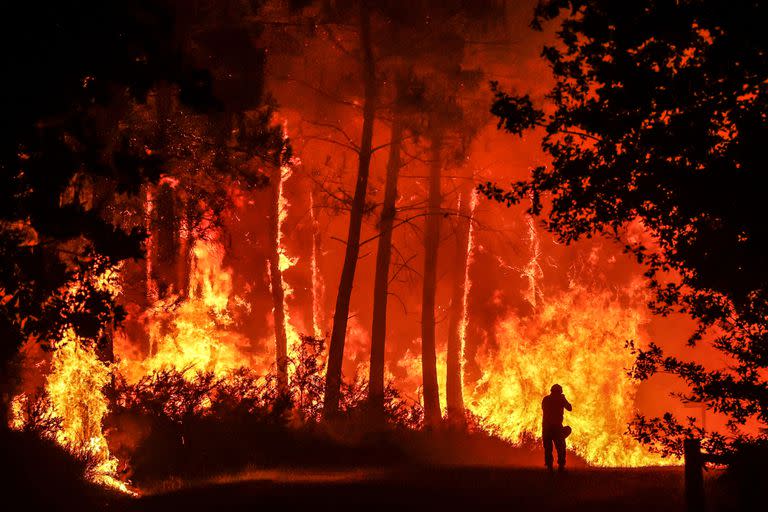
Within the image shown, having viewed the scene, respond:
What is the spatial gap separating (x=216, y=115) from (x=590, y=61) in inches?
403

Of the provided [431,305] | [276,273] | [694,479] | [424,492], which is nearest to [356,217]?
[431,305]

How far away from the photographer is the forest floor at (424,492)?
11.7m

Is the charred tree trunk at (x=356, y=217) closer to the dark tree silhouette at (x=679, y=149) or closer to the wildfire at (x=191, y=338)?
the dark tree silhouette at (x=679, y=149)

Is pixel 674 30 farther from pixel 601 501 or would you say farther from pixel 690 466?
A: pixel 601 501

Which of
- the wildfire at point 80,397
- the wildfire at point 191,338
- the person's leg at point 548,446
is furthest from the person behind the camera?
the wildfire at point 191,338

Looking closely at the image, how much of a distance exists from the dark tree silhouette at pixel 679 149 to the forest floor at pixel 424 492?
151 cm

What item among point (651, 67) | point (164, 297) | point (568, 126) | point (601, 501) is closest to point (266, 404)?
point (164, 297)

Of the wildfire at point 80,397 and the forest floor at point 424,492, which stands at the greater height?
the wildfire at point 80,397

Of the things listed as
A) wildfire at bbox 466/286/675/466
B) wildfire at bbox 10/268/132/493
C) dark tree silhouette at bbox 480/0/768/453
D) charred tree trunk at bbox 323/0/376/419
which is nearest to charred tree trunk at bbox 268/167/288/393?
charred tree trunk at bbox 323/0/376/419

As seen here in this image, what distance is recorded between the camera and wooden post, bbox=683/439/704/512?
412 inches

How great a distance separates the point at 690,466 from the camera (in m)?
10.5

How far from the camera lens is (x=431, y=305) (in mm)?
27641

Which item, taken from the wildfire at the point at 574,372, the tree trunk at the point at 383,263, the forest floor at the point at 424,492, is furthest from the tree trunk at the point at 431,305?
the wildfire at the point at 574,372

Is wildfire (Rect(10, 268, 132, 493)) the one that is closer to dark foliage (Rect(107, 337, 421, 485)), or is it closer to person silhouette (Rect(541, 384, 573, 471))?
dark foliage (Rect(107, 337, 421, 485))
